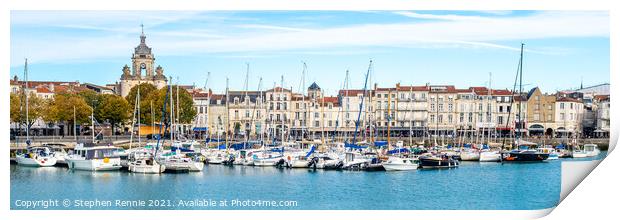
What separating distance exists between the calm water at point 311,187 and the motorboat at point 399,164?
0.31m

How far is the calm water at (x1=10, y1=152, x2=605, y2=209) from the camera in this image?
10.5m

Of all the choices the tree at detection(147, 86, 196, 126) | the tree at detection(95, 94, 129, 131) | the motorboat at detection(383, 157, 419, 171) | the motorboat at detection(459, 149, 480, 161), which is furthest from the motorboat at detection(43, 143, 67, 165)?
the motorboat at detection(459, 149, 480, 161)

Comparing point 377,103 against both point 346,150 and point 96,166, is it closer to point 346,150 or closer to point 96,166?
point 346,150

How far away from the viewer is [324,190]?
38.7 feet

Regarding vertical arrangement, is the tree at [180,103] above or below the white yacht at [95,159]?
above

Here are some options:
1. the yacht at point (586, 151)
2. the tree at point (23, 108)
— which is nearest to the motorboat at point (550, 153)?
the yacht at point (586, 151)

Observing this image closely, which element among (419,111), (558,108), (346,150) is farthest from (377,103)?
(346,150)

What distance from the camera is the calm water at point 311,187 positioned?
1054 cm

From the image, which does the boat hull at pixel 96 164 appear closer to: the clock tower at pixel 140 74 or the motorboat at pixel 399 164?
the clock tower at pixel 140 74

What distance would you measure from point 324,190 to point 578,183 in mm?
3863

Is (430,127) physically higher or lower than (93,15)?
lower
